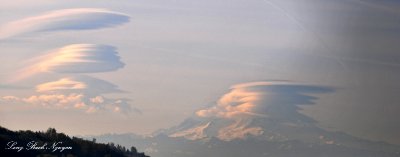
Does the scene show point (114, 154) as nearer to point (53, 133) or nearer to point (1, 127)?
point (53, 133)

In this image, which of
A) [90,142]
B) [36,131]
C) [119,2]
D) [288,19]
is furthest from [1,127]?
[288,19]

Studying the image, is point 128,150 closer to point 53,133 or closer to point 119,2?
point 53,133

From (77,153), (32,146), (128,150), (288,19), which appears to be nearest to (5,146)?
(32,146)

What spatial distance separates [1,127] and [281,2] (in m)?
5.94

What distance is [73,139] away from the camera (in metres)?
13.0

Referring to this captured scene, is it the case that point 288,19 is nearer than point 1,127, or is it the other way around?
point 1,127

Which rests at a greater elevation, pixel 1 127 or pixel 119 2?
pixel 119 2

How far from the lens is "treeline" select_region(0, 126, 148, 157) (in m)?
12.3

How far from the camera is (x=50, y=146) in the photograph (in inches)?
498

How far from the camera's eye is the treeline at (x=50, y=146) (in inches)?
485

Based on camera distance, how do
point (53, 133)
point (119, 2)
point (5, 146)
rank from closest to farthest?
1. point (5, 146)
2. point (53, 133)
3. point (119, 2)

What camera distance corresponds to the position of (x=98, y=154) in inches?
509

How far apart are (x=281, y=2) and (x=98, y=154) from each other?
15.9 ft

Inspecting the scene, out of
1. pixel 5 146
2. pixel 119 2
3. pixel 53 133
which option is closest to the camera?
pixel 5 146
